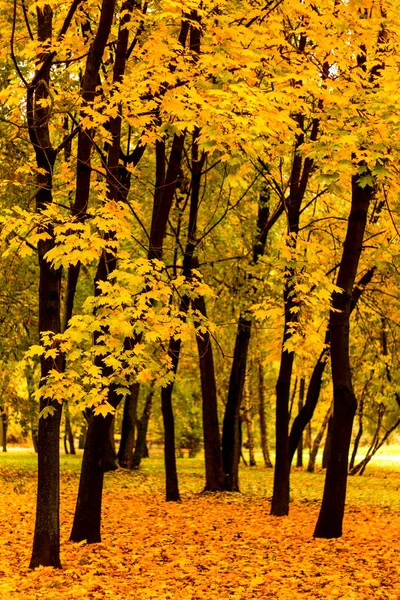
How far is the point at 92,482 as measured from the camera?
10984mm

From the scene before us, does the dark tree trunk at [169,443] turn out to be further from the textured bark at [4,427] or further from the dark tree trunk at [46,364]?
the textured bark at [4,427]

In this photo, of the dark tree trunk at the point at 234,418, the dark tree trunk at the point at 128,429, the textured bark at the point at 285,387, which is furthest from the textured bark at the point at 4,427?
the textured bark at the point at 285,387

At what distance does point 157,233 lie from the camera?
1201 centimetres

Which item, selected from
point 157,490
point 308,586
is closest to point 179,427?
point 157,490

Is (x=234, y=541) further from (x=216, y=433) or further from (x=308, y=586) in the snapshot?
(x=216, y=433)

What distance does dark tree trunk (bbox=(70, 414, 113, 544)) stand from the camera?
427 inches

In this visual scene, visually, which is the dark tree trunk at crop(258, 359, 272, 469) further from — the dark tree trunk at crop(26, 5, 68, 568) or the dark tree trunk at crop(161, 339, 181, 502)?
the dark tree trunk at crop(26, 5, 68, 568)

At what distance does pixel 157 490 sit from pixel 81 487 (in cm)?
900

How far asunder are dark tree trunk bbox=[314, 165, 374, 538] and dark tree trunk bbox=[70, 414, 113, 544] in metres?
3.67

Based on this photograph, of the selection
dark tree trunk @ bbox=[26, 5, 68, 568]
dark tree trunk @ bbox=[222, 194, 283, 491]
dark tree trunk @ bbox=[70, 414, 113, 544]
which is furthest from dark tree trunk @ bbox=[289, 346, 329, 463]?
dark tree trunk @ bbox=[26, 5, 68, 568]

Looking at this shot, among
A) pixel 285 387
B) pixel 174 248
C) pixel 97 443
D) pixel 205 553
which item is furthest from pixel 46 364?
pixel 285 387

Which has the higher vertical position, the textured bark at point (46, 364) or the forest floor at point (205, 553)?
the textured bark at point (46, 364)

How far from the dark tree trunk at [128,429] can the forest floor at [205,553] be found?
27.2 ft

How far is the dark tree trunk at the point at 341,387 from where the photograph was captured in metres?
11.8
